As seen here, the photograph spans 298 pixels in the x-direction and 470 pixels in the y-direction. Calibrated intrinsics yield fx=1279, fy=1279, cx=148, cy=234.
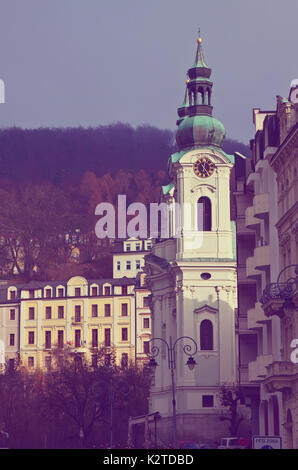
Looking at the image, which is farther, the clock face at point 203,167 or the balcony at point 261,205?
the clock face at point 203,167

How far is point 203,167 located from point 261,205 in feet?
138

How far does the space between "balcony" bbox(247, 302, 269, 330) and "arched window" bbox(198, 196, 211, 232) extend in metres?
40.7

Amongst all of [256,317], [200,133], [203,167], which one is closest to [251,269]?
[256,317]

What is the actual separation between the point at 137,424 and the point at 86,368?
40.0ft

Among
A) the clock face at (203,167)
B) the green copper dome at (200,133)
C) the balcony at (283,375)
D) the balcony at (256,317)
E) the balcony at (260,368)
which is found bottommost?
the balcony at (283,375)

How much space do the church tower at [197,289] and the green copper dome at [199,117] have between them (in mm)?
101

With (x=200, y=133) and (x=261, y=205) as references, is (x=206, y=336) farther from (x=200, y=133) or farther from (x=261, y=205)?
(x=261, y=205)

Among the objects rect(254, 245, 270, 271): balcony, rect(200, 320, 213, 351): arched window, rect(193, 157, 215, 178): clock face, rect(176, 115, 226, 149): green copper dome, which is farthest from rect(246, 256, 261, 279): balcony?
rect(176, 115, 226, 149): green copper dome

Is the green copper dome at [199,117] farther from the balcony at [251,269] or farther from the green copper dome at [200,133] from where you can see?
the balcony at [251,269]

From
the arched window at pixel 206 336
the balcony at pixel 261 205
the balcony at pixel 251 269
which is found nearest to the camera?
the balcony at pixel 261 205

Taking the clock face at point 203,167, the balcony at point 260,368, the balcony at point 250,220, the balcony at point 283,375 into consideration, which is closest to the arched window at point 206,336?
the clock face at point 203,167

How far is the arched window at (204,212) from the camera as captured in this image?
331ft
